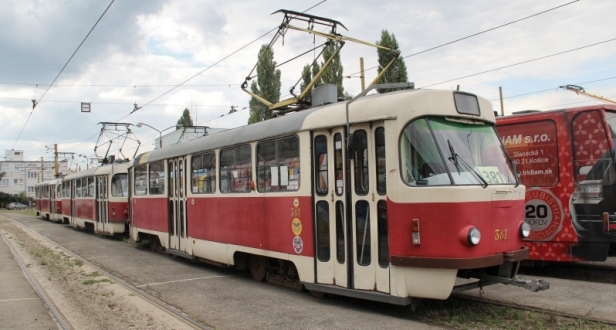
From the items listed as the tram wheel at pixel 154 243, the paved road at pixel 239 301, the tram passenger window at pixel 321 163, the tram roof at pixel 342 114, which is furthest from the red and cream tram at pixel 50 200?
the tram passenger window at pixel 321 163

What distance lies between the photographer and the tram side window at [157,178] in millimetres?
12781

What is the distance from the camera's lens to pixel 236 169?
9477mm

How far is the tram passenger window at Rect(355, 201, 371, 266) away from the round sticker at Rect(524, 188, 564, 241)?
4.01 m

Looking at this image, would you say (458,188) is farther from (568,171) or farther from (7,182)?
(7,182)

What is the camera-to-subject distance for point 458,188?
5906 millimetres

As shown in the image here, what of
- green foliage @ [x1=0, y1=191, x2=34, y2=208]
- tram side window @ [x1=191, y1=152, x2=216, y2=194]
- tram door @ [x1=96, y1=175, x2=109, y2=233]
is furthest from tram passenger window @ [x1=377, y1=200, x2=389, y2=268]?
green foliage @ [x1=0, y1=191, x2=34, y2=208]

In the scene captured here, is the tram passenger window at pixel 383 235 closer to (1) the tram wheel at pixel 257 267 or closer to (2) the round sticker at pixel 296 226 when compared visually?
(2) the round sticker at pixel 296 226

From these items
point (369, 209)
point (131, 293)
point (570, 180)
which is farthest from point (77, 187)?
point (570, 180)

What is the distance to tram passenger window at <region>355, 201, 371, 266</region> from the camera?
662 centimetres

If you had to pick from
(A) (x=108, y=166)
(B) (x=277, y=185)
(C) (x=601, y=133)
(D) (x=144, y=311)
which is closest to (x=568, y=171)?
(C) (x=601, y=133)

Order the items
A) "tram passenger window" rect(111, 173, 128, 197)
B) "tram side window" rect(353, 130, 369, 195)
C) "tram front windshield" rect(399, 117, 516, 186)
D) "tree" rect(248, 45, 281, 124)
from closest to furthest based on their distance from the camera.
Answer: "tram front windshield" rect(399, 117, 516, 186) < "tram side window" rect(353, 130, 369, 195) < "tram passenger window" rect(111, 173, 128, 197) < "tree" rect(248, 45, 281, 124)

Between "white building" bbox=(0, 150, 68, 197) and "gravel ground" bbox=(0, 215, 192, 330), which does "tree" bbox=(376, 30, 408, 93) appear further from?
"white building" bbox=(0, 150, 68, 197)

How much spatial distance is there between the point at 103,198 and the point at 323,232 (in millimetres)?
14994

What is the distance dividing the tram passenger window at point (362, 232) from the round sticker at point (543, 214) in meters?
4.01
